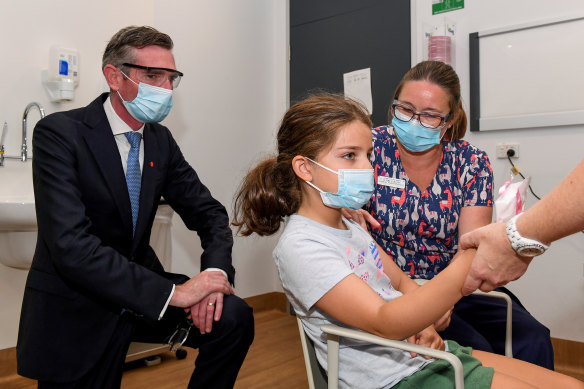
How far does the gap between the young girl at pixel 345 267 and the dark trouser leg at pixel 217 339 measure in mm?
339

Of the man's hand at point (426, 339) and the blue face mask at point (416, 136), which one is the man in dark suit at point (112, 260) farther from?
the blue face mask at point (416, 136)

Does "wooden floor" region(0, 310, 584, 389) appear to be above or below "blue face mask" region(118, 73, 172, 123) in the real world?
below

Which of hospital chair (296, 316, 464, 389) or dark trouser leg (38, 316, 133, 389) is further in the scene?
dark trouser leg (38, 316, 133, 389)

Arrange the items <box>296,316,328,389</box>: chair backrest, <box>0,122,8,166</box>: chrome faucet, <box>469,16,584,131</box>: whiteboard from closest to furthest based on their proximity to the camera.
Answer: <box>296,316,328,389</box>: chair backrest, <box>0,122,8,166</box>: chrome faucet, <box>469,16,584,131</box>: whiteboard

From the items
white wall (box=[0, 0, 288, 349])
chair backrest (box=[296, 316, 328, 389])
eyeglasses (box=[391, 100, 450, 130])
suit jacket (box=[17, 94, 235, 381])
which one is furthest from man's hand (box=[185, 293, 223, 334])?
white wall (box=[0, 0, 288, 349])

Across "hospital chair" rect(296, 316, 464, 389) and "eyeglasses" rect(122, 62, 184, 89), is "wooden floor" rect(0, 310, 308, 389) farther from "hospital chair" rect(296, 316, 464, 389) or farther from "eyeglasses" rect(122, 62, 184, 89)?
"eyeglasses" rect(122, 62, 184, 89)

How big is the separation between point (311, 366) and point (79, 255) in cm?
71

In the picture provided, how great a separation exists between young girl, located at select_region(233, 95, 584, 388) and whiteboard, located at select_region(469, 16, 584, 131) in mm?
1631

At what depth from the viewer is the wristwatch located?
947 mm

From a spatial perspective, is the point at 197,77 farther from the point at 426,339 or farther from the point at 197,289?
the point at 426,339

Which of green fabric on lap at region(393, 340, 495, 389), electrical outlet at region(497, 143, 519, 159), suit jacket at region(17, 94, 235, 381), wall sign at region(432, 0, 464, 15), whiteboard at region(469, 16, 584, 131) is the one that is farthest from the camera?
wall sign at region(432, 0, 464, 15)

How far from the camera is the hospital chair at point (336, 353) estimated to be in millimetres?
929

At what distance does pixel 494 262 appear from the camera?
39.5 inches

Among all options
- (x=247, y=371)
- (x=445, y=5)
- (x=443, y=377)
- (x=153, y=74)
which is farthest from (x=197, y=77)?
(x=443, y=377)
